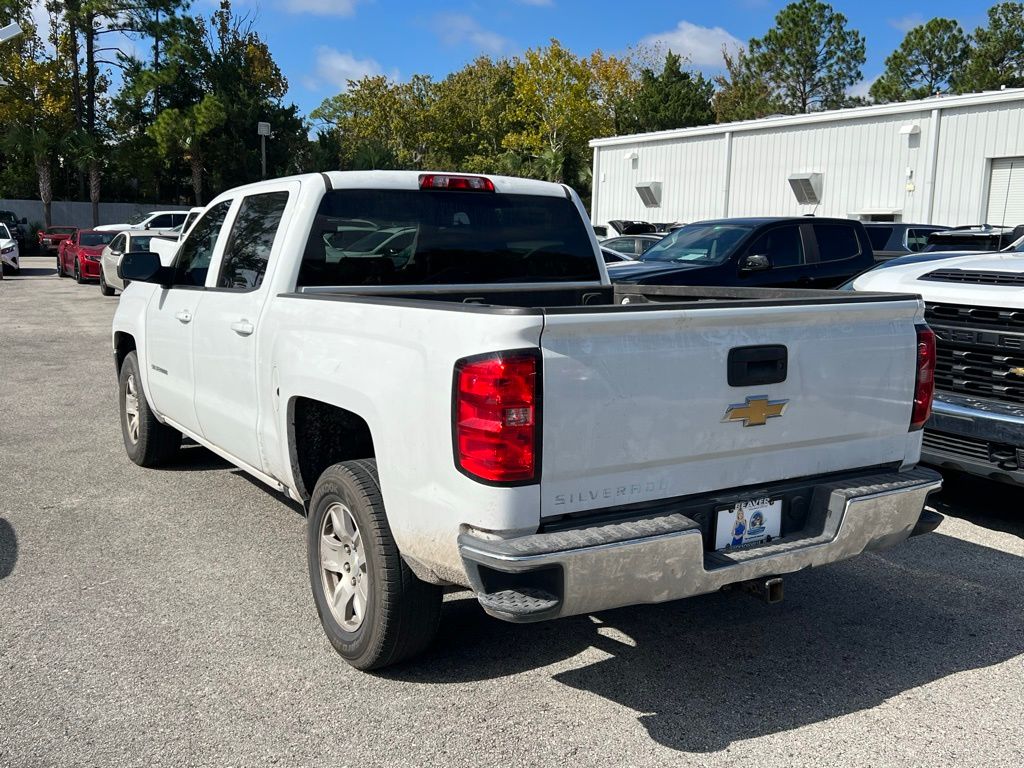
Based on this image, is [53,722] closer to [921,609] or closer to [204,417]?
[204,417]

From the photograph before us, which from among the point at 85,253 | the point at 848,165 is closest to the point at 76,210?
the point at 85,253

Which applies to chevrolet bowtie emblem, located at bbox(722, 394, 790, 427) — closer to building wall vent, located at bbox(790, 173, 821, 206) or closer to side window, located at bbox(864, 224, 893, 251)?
side window, located at bbox(864, 224, 893, 251)

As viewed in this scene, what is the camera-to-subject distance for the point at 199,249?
5805 mm

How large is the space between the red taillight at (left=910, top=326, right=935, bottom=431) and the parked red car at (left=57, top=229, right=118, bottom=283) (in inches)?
944

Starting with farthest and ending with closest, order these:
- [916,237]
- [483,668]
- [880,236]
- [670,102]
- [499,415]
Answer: [670,102], [880,236], [916,237], [483,668], [499,415]

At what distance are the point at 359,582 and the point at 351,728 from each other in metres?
0.61

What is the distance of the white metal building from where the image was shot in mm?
24047

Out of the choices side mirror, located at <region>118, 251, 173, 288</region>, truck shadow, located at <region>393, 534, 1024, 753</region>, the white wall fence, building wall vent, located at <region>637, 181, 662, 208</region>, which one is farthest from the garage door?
the white wall fence

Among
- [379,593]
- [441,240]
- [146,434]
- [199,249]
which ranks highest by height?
[441,240]

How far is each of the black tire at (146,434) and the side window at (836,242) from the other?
25.9 ft

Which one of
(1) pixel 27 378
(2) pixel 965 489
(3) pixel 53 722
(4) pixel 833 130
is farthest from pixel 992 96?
(3) pixel 53 722

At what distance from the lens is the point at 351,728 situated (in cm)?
343

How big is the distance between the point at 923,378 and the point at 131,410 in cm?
530

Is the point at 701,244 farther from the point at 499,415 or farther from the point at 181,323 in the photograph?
the point at 499,415
